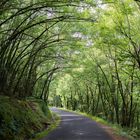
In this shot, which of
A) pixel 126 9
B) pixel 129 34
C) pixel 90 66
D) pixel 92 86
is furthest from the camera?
pixel 92 86

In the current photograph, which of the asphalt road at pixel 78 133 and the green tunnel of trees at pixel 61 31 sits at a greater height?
the green tunnel of trees at pixel 61 31

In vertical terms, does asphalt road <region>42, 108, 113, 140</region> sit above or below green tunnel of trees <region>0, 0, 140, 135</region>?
below

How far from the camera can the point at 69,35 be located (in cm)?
1848

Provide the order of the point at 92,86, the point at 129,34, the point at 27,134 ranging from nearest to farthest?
the point at 27,134, the point at 129,34, the point at 92,86

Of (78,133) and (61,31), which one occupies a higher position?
(61,31)

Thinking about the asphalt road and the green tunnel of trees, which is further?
A: the asphalt road

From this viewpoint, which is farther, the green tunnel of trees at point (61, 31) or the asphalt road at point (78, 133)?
the asphalt road at point (78, 133)

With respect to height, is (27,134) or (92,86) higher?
(92,86)

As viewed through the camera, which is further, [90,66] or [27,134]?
[90,66]

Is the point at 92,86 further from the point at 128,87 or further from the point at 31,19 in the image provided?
the point at 31,19

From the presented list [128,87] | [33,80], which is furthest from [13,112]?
[128,87]

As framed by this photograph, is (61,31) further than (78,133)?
Yes

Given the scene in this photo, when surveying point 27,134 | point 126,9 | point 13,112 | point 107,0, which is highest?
point 126,9

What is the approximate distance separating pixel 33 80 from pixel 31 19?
10480mm
